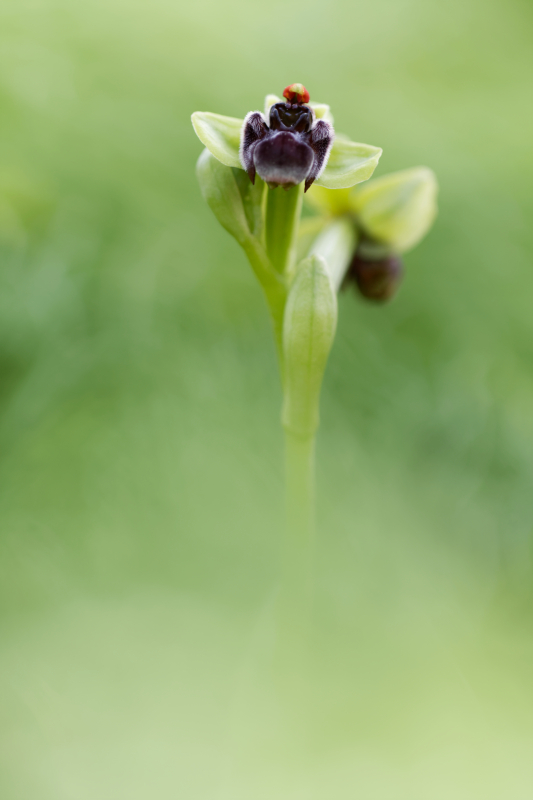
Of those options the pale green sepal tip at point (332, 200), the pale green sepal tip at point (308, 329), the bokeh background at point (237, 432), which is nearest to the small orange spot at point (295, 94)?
the pale green sepal tip at point (308, 329)

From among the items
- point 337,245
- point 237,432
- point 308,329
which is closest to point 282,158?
point 308,329

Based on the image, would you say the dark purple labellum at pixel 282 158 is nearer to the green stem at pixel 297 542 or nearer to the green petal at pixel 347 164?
the green petal at pixel 347 164

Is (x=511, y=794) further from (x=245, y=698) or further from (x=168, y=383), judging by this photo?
(x=168, y=383)

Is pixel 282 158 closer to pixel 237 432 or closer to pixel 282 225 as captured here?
pixel 282 225

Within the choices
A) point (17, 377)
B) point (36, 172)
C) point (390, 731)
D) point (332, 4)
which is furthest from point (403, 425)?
point (332, 4)

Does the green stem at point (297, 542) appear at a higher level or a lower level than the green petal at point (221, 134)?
lower

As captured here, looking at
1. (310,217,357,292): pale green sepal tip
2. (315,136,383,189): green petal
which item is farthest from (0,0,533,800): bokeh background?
(315,136,383,189): green petal
